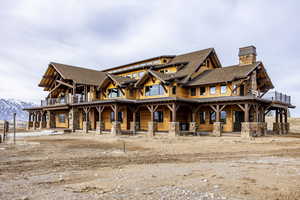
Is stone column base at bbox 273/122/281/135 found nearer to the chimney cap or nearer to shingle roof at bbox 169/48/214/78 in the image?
the chimney cap

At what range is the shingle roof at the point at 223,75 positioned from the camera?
2696cm

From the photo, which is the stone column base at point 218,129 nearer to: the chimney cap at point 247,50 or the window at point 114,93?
the chimney cap at point 247,50

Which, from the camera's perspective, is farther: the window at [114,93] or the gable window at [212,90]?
the window at [114,93]

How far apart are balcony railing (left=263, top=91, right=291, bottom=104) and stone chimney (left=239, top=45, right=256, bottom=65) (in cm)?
439

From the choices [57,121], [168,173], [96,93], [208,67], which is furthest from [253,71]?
[57,121]

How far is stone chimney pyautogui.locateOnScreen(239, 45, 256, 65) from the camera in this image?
96.8 feet

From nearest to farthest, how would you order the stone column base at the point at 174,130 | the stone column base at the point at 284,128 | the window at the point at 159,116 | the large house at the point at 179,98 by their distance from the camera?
the stone column base at the point at 174,130
the large house at the point at 179,98
the stone column base at the point at 284,128
the window at the point at 159,116

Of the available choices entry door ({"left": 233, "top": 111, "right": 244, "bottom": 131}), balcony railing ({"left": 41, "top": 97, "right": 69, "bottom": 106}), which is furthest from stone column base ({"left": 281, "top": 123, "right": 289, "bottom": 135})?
balcony railing ({"left": 41, "top": 97, "right": 69, "bottom": 106})

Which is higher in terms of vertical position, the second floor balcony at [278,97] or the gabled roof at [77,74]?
the gabled roof at [77,74]

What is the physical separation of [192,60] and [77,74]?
16.7 meters

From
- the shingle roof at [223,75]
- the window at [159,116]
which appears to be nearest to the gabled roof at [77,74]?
the window at [159,116]

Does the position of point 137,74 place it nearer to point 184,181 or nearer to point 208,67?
point 208,67

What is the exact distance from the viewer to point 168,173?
8195 mm

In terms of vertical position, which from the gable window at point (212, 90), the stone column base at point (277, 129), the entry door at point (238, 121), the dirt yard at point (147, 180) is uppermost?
the gable window at point (212, 90)
